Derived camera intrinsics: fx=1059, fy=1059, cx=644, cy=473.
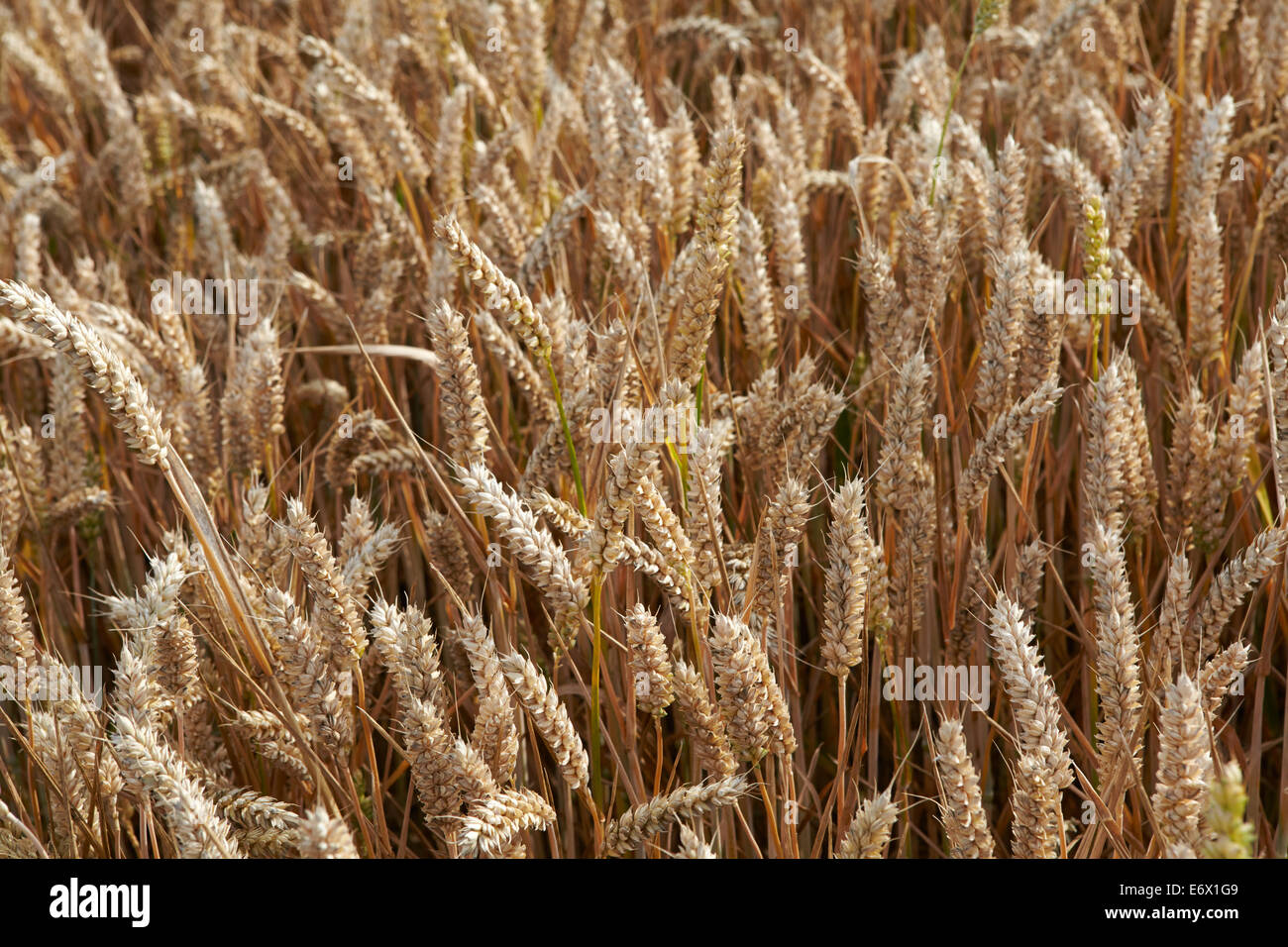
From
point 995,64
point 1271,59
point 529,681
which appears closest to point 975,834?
point 529,681

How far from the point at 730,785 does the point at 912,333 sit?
731mm

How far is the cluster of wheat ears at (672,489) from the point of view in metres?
1.07

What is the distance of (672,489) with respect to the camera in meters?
1.42

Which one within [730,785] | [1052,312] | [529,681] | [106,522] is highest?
[1052,312]

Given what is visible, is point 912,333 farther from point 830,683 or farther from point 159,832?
point 159,832

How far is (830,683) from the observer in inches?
61.9

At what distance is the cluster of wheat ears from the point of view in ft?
3.51

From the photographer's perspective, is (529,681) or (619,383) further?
(619,383)

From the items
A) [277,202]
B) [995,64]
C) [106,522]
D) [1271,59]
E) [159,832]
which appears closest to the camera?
[159,832]

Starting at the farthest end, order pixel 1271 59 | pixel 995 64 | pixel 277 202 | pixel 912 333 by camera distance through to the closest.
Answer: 1. pixel 995 64
2. pixel 277 202
3. pixel 1271 59
4. pixel 912 333

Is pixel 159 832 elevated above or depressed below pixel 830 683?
below
